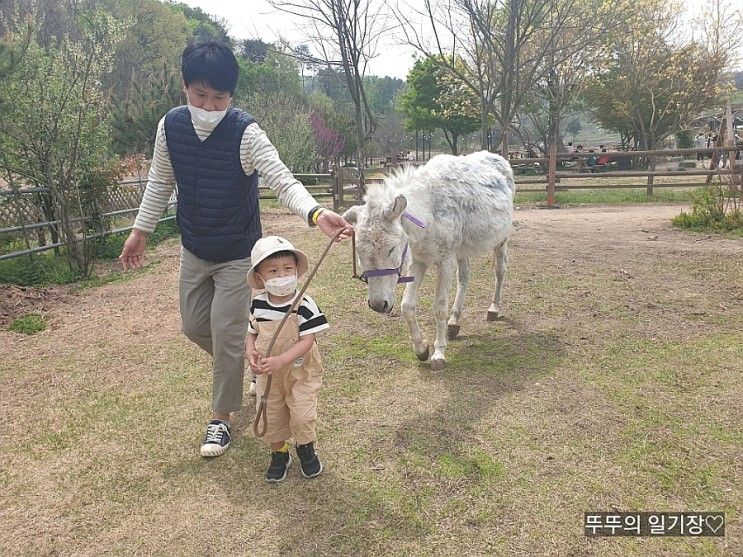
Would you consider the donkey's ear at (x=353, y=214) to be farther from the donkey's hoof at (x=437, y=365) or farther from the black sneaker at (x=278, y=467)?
the black sneaker at (x=278, y=467)

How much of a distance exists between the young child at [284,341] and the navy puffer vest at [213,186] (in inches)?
15.5

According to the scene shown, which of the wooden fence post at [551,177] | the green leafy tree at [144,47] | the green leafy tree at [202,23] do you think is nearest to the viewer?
the wooden fence post at [551,177]

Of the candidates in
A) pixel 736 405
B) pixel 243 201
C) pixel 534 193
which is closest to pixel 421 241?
pixel 243 201

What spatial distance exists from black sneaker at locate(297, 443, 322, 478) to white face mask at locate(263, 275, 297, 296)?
2.62ft

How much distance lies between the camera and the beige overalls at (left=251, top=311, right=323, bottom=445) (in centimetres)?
248

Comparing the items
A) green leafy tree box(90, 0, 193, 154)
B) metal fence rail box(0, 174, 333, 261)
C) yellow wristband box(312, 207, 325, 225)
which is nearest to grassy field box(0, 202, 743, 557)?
Result: yellow wristband box(312, 207, 325, 225)

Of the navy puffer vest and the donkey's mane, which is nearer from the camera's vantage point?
the navy puffer vest

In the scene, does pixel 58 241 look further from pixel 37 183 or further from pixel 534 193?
pixel 534 193

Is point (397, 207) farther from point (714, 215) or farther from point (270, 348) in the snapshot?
point (714, 215)

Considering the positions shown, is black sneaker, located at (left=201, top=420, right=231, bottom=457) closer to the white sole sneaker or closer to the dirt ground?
the white sole sneaker

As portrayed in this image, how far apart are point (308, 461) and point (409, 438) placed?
64 centimetres

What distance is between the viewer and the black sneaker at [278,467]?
2631 mm

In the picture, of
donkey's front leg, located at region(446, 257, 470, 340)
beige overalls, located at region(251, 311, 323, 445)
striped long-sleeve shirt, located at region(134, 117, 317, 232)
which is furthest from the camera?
donkey's front leg, located at region(446, 257, 470, 340)

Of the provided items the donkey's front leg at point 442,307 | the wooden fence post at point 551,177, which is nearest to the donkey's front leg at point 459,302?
the donkey's front leg at point 442,307
